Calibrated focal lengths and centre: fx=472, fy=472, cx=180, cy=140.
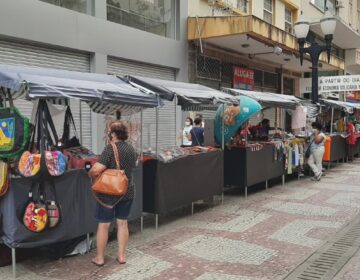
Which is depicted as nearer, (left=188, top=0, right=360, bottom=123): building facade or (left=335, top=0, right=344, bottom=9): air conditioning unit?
(left=188, top=0, right=360, bottom=123): building facade

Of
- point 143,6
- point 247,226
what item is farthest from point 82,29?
point 247,226

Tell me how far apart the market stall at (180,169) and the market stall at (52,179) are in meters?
A: 1.03

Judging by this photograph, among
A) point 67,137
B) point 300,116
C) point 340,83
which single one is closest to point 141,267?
point 67,137

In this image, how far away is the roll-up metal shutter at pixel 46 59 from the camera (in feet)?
32.9

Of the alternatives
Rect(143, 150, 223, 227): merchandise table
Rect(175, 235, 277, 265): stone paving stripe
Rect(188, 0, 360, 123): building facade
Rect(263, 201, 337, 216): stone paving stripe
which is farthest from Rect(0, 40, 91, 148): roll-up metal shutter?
Rect(188, 0, 360, 123): building facade

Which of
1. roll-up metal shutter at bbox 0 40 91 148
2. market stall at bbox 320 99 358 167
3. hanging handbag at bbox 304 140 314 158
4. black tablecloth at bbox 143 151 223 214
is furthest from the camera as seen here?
market stall at bbox 320 99 358 167

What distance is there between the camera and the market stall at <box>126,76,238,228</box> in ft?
23.1

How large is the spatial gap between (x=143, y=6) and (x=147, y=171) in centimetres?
835

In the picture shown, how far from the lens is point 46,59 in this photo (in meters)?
10.9

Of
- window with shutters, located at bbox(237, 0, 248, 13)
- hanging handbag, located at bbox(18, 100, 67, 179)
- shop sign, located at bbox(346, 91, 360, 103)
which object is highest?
window with shutters, located at bbox(237, 0, 248, 13)

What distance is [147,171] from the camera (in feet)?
23.3

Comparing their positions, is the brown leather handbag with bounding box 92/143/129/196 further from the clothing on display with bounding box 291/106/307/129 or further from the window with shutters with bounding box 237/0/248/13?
the window with shutters with bounding box 237/0/248/13

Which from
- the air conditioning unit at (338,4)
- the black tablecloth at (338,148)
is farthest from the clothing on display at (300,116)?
the air conditioning unit at (338,4)

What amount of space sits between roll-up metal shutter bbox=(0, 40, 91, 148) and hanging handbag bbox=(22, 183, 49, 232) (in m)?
4.01
